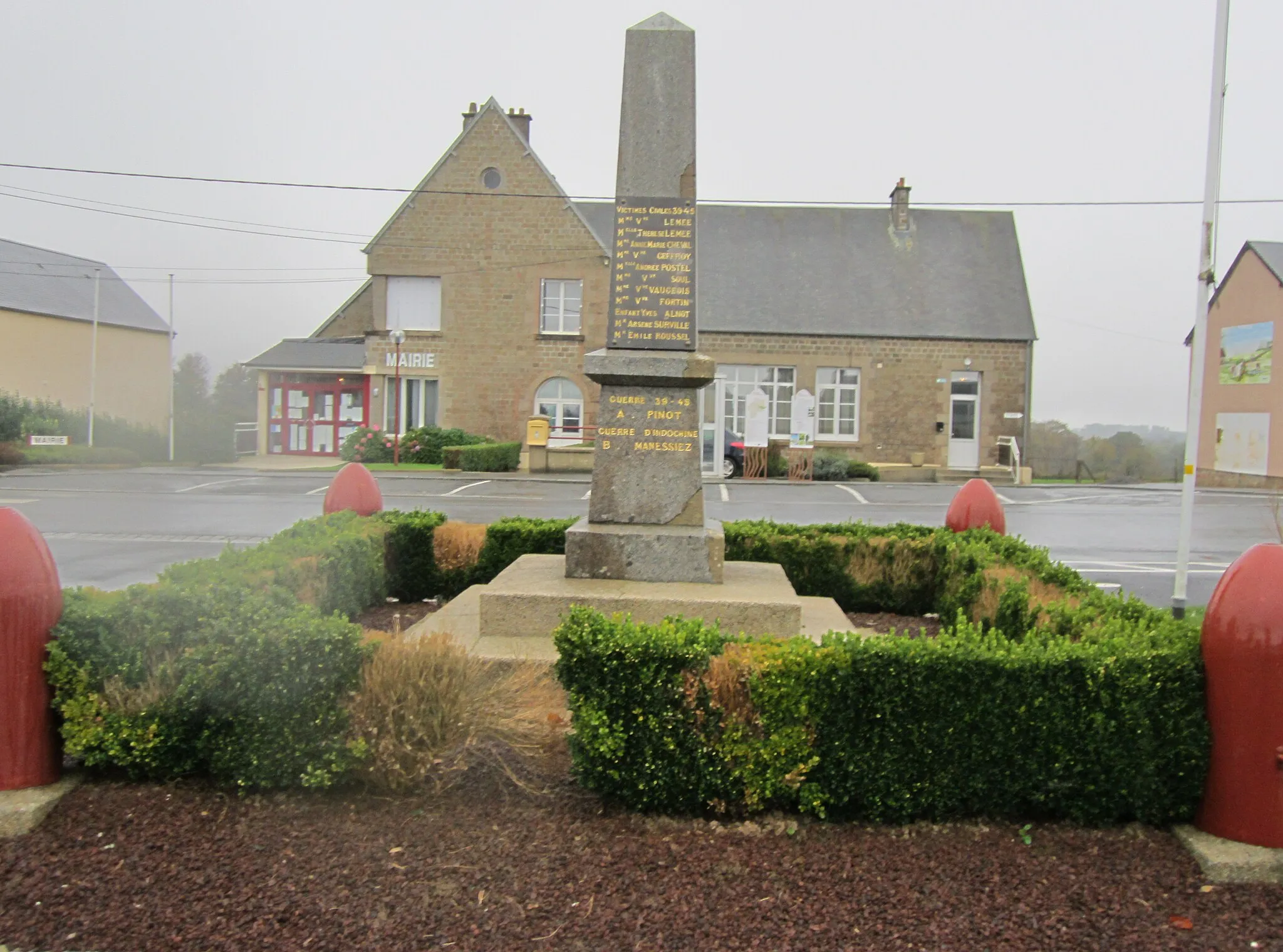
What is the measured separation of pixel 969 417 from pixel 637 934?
28411 millimetres

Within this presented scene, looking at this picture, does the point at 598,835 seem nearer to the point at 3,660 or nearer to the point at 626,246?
the point at 3,660

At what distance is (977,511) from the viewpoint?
28.5ft

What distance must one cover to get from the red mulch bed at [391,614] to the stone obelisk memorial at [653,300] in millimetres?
1584

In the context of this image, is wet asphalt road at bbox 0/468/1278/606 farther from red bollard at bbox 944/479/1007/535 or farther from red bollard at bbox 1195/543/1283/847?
red bollard at bbox 1195/543/1283/847

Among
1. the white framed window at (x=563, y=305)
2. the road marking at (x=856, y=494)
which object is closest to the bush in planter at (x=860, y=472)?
the road marking at (x=856, y=494)

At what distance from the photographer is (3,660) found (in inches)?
151

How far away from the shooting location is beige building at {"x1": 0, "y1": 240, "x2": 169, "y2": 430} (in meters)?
32.7

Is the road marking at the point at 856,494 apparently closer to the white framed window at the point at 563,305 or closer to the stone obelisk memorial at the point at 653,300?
the white framed window at the point at 563,305

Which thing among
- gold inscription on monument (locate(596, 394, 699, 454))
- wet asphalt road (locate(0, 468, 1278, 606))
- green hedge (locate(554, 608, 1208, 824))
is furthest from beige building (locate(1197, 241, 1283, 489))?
green hedge (locate(554, 608, 1208, 824))

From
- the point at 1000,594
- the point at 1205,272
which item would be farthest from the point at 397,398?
the point at 1000,594

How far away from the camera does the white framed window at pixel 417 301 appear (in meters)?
28.7

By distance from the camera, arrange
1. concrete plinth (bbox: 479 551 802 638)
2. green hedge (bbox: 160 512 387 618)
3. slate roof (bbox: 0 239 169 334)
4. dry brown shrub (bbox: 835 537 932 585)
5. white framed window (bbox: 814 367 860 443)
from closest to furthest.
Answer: green hedge (bbox: 160 512 387 618)
concrete plinth (bbox: 479 551 802 638)
dry brown shrub (bbox: 835 537 932 585)
white framed window (bbox: 814 367 860 443)
slate roof (bbox: 0 239 169 334)

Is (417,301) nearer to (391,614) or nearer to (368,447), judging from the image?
(368,447)

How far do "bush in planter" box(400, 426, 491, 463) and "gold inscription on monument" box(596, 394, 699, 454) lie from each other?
2037 cm
